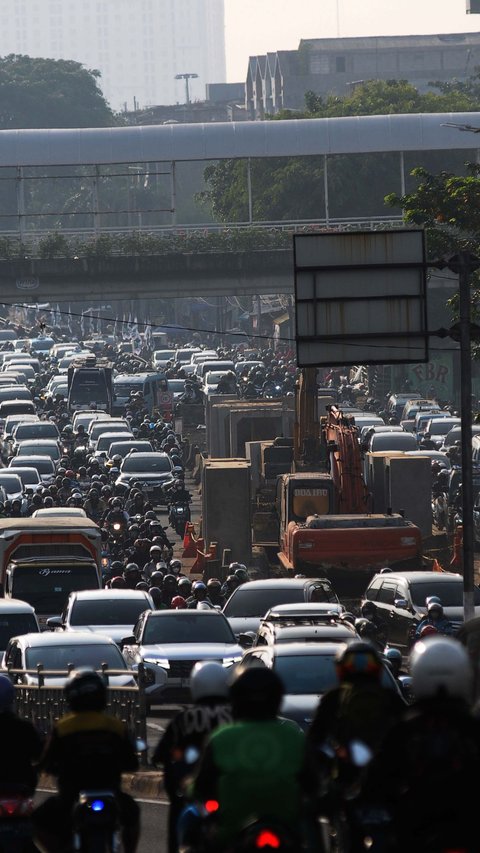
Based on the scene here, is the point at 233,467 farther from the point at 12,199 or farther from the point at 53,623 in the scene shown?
the point at 12,199

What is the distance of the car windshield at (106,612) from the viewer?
2367 centimetres

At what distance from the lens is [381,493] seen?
3694 centimetres

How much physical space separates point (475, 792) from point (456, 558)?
26.0m

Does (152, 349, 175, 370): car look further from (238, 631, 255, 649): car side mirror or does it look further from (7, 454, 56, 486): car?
(238, 631, 255, 649): car side mirror

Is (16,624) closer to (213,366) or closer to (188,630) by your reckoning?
(188,630)

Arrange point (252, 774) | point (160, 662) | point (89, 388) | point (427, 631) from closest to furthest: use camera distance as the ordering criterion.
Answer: point (252, 774), point (160, 662), point (427, 631), point (89, 388)

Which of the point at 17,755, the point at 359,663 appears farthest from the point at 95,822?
the point at 359,663

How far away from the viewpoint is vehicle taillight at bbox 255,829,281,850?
24.9 feet

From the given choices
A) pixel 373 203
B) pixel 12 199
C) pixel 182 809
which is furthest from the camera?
pixel 12 199

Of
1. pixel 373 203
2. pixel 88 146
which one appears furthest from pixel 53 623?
pixel 373 203

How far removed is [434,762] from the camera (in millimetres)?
7992

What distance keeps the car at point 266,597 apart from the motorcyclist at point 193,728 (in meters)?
14.7

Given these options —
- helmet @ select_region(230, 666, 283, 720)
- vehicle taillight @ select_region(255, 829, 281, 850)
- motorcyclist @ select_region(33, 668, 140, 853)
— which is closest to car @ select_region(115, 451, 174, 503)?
motorcyclist @ select_region(33, 668, 140, 853)

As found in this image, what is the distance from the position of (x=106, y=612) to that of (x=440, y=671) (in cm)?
1564
